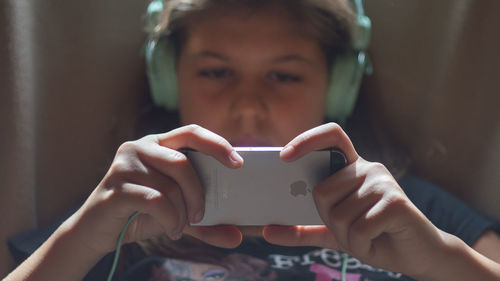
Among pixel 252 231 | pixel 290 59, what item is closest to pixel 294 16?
pixel 290 59

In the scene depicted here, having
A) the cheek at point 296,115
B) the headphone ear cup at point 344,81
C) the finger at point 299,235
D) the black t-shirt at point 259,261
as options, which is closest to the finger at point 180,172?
the finger at point 299,235

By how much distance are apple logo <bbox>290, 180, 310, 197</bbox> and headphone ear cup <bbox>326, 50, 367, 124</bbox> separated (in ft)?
1.24

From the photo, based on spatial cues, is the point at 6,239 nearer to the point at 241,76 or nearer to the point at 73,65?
the point at 73,65

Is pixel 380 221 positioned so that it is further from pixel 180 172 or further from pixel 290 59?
pixel 290 59

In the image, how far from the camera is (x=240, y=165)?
0.52 meters

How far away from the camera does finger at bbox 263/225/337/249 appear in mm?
573

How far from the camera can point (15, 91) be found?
79 centimetres

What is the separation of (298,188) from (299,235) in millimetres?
84

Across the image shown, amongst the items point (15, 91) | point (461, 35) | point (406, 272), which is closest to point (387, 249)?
point (406, 272)

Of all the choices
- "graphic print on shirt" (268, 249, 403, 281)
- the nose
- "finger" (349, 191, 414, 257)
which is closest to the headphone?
the nose

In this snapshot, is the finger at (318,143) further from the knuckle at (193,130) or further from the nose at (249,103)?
the nose at (249,103)

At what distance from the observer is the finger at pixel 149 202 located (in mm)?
512

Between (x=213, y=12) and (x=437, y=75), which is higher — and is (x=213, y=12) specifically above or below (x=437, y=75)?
above

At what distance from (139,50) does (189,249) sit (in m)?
0.48
